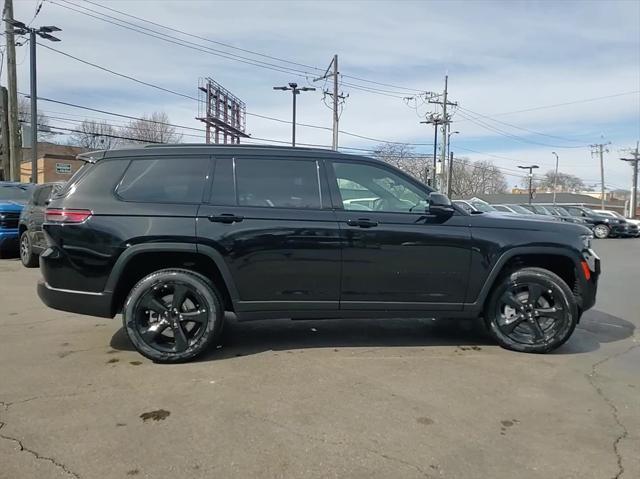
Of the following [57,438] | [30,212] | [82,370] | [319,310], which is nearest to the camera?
[57,438]

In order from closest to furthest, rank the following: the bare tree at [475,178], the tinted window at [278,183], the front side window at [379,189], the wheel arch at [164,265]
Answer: the wheel arch at [164,265]
the tinted window at [278,183]
the front side window at [379,189]
the bare tree at [475,178]

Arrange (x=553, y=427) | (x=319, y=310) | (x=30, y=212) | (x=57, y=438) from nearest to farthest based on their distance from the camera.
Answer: (x=57, y=438) < (x=553, y=427) < (x=319, y=310) < (x=30, y=212)

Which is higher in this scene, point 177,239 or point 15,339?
point 177,239

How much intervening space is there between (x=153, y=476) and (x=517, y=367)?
127 inches

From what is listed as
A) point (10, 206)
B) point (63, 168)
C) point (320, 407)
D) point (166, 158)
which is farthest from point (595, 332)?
point (63, 168)

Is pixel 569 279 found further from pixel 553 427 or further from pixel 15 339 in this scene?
pixel 15 339

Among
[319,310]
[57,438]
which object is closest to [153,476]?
[57,438]

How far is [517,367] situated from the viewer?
460cm

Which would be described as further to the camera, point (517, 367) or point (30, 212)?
point (30, 212)

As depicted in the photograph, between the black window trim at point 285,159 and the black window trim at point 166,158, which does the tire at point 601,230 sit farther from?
the black window trim at point 166,158

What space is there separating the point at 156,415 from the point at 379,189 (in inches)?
108

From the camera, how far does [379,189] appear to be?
16.0 ft

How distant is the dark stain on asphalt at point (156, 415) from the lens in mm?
3473

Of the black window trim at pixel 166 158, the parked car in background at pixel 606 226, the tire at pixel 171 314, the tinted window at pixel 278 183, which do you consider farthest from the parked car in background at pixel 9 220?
the parked car in background at pixel 606 226
